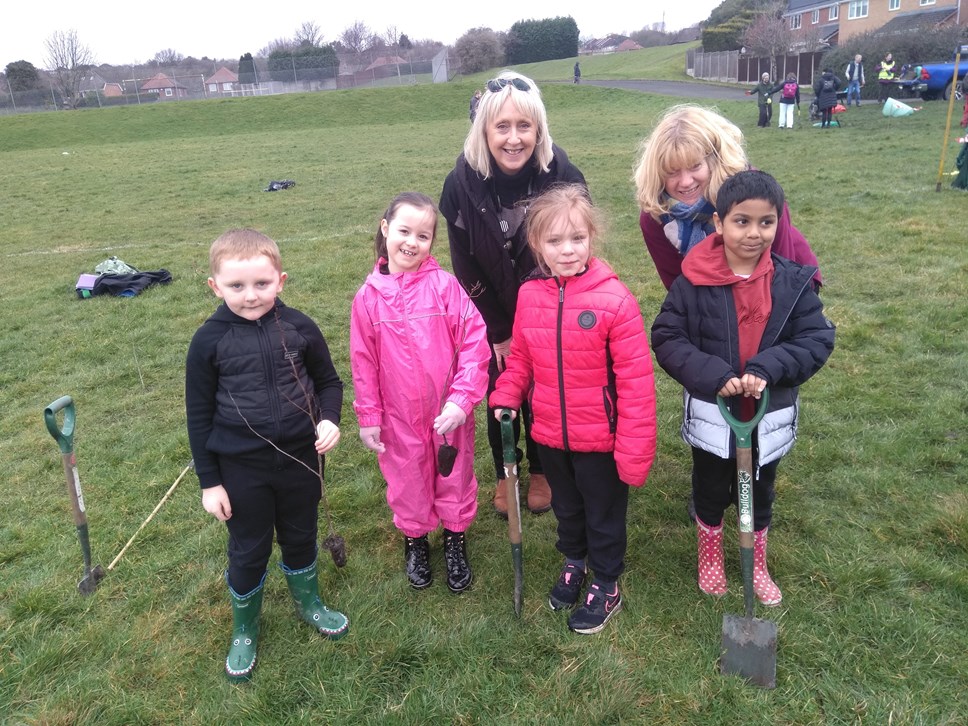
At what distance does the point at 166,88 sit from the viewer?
53312 millimetres

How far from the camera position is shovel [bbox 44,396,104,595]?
2725mm

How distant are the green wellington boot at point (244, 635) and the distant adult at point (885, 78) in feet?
91.0

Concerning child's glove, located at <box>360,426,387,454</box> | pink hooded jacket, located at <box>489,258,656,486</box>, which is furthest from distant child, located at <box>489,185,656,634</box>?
child's glove, located at <box>360,426,387,454</box>

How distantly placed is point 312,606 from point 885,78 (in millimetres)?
27545

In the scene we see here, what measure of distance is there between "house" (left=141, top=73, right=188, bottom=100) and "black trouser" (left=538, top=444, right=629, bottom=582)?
187ft

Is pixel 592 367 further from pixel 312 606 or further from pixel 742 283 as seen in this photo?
pixel 312 606

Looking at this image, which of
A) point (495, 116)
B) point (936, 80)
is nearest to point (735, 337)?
point (495, 116)

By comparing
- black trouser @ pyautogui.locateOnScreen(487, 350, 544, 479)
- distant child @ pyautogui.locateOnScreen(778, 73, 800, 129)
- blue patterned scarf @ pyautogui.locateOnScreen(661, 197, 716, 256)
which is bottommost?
black trouser @ pyautogui.locateOnScreen(487, 350, 544, 479)

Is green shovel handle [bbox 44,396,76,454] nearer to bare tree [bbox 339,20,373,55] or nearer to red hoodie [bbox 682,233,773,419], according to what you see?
red hoodie [bbox 682,233,773,419]

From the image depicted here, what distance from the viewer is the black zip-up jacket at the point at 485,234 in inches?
127

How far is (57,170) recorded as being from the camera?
850 inches

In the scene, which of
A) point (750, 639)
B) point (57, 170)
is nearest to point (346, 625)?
point (750, 639)

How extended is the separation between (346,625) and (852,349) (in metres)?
4.59

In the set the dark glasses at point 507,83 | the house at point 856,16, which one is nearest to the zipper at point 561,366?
the dark glasses at point 507,83
